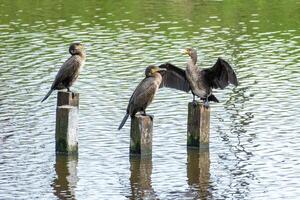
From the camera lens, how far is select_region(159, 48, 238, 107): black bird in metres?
18.7

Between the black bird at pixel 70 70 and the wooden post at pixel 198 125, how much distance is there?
80.6 inches

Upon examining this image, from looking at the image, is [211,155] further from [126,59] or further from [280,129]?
[126,59]

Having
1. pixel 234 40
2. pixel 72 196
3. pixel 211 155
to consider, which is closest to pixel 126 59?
pixel 234 40

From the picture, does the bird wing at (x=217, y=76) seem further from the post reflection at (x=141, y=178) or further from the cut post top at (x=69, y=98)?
the cut post top at (x=69, y=98)

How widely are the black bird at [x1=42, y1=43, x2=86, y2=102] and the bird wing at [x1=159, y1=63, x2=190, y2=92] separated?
4.59ft

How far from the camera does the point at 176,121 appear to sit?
20828 mm

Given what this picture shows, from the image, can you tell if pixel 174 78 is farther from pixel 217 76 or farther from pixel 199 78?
pixel 217 76

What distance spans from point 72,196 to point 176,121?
478cm

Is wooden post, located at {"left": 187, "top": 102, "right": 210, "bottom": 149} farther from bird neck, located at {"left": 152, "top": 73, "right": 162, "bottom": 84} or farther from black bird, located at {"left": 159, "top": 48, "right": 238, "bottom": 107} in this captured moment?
bird neck, located at {"left": 152, "top": 73, "right": 162, "bottom": 84}

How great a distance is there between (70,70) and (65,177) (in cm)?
225

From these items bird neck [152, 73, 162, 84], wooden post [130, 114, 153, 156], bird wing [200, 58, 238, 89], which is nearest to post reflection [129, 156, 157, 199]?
wooden post [130, 114, 153, 156]

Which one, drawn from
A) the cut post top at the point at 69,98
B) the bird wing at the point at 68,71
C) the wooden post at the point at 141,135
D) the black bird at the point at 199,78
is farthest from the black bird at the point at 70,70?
the wooden post at the point at 141,135

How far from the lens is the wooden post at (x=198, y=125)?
60.0 ft

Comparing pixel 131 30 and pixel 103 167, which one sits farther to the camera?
pixel 131 30
